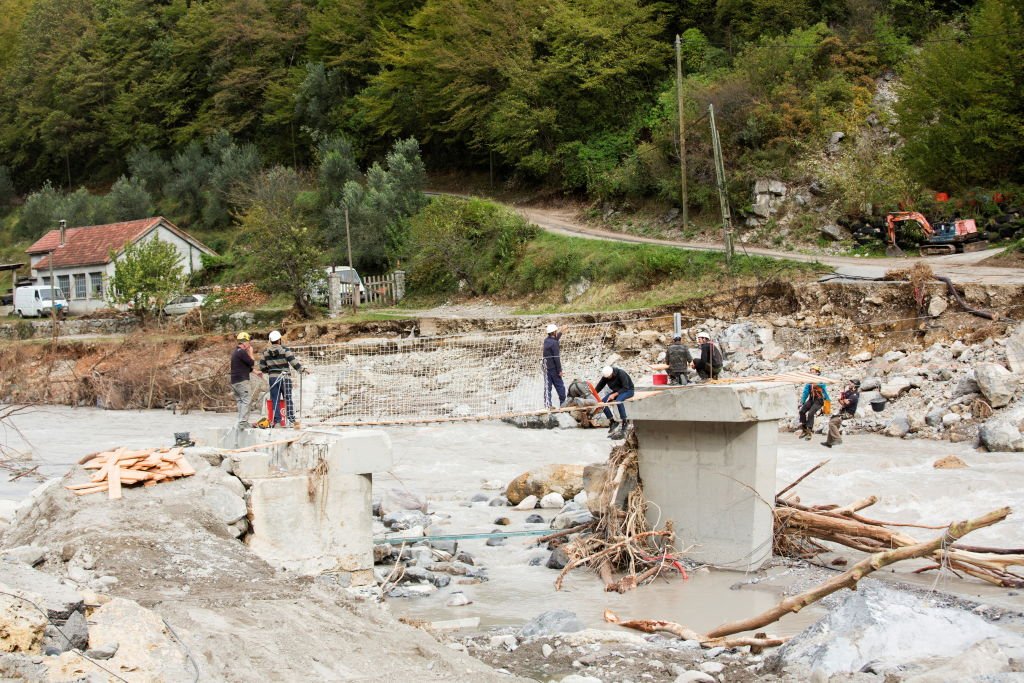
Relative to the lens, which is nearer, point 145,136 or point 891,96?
point 891,96

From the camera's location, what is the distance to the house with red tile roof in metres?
45.7

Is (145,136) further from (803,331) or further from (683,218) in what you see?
(803,331)

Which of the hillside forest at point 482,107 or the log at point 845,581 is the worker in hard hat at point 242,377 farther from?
the hillside forest at point 482,107

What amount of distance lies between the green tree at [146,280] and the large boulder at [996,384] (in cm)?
2884

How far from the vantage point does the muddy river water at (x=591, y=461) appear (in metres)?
9.40

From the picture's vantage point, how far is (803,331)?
24125 mm

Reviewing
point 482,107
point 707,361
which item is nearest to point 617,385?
point 707,361

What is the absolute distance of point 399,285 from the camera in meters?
39.2

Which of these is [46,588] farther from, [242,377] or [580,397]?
[580,397]

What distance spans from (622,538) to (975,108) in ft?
74.8

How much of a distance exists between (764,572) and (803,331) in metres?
14.9

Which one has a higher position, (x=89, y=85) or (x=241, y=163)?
(x=89, y=85)

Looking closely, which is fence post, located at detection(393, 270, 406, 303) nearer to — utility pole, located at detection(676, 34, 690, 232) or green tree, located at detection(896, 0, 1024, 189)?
utility pole, located at detection(676, 34, 690, 232)

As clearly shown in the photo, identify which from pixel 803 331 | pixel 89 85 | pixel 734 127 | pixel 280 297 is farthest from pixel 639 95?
pixel 89 85
